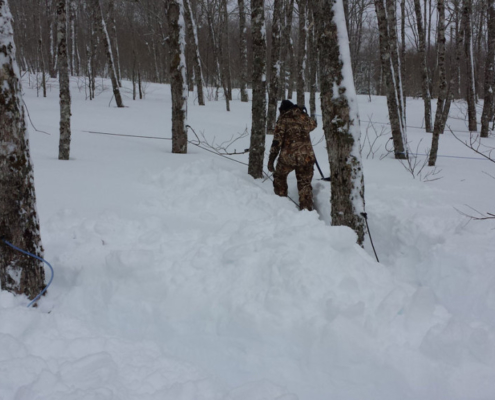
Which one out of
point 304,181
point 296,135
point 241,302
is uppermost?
point 296,135

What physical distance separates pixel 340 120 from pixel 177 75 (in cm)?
403

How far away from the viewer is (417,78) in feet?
88.7

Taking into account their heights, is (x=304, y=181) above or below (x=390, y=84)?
below

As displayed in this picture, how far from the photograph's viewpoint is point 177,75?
6789mm

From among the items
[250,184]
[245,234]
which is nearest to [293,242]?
[245,234]

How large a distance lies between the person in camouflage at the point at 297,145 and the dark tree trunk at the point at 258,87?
1.97ft

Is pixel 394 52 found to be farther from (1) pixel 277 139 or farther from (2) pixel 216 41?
(2) pixel 216 41

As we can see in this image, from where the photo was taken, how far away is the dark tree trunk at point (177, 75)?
6.51 meters

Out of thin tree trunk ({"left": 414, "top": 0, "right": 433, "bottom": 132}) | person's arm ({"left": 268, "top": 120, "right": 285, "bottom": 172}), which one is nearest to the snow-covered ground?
person's arm ({"left": 268, "top": 120, "right": 285, "bottom": 172})

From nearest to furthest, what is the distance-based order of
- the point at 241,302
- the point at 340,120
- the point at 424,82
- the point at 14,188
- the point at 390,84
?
the point at 14,188
the point at 241,302
the point at 340,120
the point at 390,84
the point at 424,82

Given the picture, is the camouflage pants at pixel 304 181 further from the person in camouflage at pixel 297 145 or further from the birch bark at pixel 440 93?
the birch bark at pixel 440 93

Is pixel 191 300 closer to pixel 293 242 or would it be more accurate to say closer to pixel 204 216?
pixel 293 242

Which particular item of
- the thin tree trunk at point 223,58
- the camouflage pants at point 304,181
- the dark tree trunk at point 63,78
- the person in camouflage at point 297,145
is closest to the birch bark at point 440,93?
the person in camouflage at point 297,145

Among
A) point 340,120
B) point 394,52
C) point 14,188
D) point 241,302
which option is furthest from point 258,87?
point 394,52
